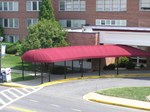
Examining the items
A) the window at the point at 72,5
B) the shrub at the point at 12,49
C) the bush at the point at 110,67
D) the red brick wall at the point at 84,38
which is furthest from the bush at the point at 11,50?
the bush at the point at 110,67

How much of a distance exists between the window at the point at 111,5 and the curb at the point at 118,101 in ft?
87.9

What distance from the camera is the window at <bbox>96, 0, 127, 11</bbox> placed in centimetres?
6216

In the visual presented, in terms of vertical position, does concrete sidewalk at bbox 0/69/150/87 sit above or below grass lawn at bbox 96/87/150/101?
below

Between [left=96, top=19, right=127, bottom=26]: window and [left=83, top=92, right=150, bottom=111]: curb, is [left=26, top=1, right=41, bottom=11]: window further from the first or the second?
[left=83, top=92, right=150, bottom=111]: curb

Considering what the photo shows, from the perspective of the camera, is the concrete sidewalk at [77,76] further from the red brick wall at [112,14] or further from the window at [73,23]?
the window at [73,23]

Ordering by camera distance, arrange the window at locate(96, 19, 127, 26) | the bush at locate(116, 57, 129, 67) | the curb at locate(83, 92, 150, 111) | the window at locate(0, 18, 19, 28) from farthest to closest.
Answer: the window at locate(0, 18, 19, 28), the window at locate(96, 19, 127, 26), the bush at locate(116, 57, 129, 67), the curb at locate(83, 92, 150, 111)

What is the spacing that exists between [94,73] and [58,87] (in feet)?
29.7

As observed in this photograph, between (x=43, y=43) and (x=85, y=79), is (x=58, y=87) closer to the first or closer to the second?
(x=85, y=79)

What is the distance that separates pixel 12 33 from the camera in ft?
251

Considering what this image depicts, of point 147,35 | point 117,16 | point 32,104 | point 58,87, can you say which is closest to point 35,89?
point 58,87

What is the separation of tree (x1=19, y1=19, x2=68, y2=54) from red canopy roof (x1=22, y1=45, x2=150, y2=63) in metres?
5.39

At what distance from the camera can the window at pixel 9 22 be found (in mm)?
75975

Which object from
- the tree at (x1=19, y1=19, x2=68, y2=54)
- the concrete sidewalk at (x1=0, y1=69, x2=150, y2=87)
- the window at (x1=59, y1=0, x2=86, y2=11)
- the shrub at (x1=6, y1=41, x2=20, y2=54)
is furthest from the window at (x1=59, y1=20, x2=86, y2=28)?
the concrete sidewalk at (x1=0, y1=69, x2=150, y2=87)

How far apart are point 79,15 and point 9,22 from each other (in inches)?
615
